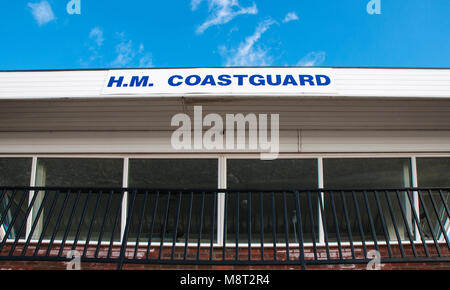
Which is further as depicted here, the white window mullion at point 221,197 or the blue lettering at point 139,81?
the white window mullion at point 221,197

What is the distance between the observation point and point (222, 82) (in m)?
5.54

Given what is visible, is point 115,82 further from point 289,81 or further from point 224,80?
point 289,81

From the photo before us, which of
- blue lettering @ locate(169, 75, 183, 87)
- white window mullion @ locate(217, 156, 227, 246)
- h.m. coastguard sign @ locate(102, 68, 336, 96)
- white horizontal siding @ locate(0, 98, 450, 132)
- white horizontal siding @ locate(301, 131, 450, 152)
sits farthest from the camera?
white horizontal siding @ locate(301, 131, 450, 152)

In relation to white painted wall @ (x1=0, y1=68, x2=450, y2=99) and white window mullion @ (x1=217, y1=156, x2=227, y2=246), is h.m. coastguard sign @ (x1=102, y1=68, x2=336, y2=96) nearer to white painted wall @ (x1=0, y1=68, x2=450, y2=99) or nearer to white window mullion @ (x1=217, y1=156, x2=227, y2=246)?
white painted wall @ (x1=0, y1=68, x2=450, y2=99)

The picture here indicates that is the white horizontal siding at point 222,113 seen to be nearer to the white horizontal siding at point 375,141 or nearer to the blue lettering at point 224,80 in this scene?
the white horizontal siding at point 375,141


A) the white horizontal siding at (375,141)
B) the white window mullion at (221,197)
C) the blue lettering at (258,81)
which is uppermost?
the blue lettering at (258,81)

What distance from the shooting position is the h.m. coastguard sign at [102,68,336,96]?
5.38 metres

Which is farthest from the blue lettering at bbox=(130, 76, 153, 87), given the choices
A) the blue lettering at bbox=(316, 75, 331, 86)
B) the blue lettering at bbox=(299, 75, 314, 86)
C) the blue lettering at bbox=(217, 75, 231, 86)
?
the blue lettering at bbox=(316, 75, 331, 86)

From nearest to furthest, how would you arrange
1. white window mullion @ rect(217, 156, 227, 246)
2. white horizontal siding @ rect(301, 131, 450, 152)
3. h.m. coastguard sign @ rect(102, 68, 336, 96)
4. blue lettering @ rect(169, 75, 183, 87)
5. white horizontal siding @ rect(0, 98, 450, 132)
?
1. h.m. coastguard sign @ rect(102, 68, 336, 96)
2. blue lettering @ rect(169, 75, 183, 87)
3. white horizontal siding @ rect(0, 98, 450, 132)
4. white window mullion @ rect(217, 156, 227, 246)
5. white horizontal siding @ rect(301, 131, 450, 152)

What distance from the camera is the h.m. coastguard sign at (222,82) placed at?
5.38m

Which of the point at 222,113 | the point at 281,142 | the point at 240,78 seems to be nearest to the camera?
the point at 240,78

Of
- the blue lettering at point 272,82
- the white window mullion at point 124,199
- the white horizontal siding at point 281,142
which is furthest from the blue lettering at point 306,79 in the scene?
the white window mullion at point 124,199

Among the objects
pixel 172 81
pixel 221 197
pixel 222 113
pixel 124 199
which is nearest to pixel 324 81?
pixel 222 113

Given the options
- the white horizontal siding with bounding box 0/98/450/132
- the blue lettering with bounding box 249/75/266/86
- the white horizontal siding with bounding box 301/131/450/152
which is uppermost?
the blue lettering with bounding box 249/75/266/86
